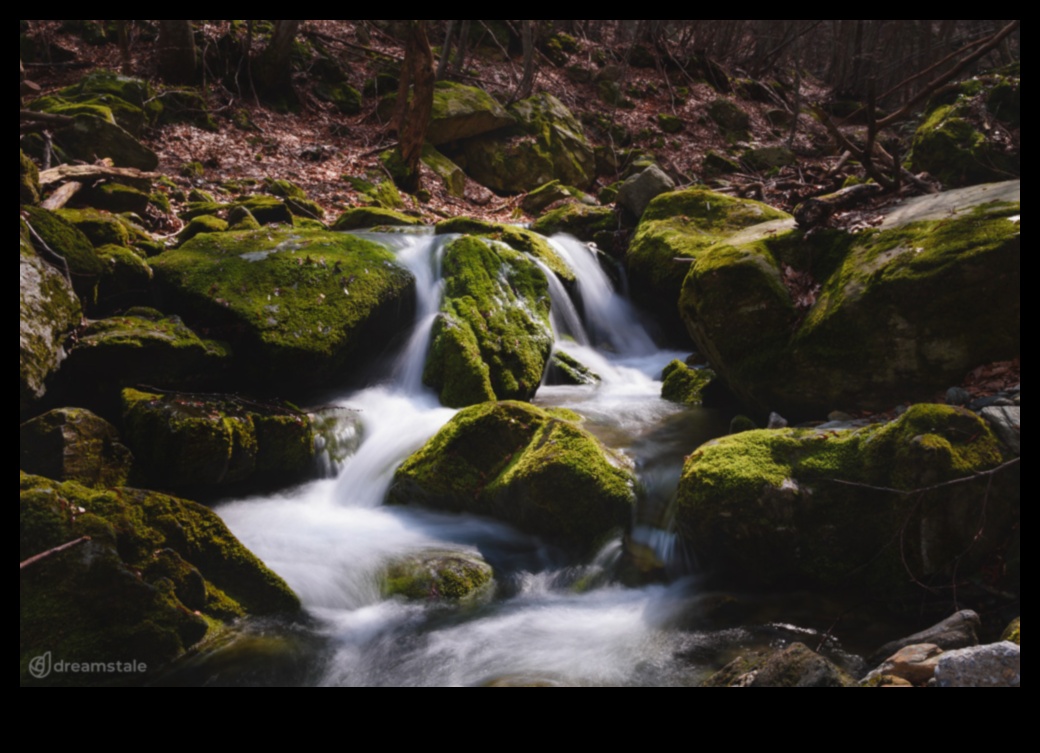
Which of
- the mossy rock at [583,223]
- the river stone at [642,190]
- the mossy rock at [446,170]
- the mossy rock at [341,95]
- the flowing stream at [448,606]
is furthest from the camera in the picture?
the mossy rock at [341,95]

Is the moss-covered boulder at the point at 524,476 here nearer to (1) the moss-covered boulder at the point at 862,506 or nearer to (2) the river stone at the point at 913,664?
(1) the moss-covered boulder at the point at 862,506

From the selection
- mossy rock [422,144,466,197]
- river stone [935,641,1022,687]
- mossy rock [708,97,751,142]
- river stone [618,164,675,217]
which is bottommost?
river stone [935,641,1022,687]

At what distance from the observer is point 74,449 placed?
4.75m

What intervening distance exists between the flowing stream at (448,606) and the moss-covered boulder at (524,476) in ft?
0.50

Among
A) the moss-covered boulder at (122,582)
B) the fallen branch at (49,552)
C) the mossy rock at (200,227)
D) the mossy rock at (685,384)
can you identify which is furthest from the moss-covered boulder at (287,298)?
the mossy rock at (685,384)

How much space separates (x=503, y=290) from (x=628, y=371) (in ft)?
7.45

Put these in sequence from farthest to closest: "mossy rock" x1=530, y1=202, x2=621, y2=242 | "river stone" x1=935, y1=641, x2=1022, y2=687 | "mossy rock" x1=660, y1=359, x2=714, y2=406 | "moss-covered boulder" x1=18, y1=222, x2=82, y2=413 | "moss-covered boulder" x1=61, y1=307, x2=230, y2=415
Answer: "mossy rock" x1=530, y1=202, x2=621, y2=242 → "mossy rock" x1=660, y1=359, x2=714, y2=406 → "moss-covered boulder" x1=61, y1=307, x2=230, y2=415 → "moss-covered boulder" x1=18, y1=222, x2=82, y2=413 → "river stone" x1=935, y1=641, x2=1022, y2=687

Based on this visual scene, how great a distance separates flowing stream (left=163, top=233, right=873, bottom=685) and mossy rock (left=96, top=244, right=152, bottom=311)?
234cm

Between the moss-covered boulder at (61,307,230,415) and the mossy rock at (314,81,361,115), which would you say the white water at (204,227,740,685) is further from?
the mossy rock at (314,81,361,115)

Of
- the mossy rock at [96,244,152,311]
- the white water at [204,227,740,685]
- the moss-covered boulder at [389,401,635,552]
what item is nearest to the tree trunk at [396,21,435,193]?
the mossy rock at [96,244,152,311]

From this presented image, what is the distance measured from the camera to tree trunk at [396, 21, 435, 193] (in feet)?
41.1

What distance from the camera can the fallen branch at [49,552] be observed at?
3.38 m

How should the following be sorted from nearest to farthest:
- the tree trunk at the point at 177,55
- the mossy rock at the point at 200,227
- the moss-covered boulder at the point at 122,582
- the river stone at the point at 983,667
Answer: the river stone at the point at 983,667
the moss-covered boulder at the point at 122,582
the mossy rock at the point at 200,227
the tree trunk at the point at 177,55
